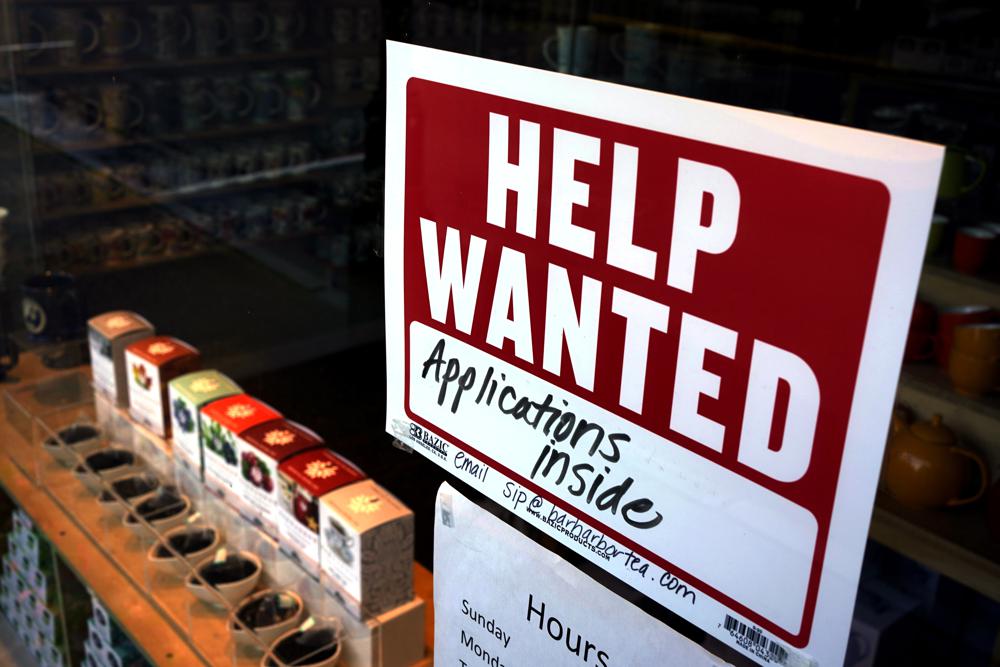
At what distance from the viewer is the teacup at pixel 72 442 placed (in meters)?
1.83

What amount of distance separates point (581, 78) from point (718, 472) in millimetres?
247

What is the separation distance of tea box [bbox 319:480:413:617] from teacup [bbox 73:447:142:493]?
0.57 metres

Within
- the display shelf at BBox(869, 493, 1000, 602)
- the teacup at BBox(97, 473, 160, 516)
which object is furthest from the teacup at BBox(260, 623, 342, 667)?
the display shelf at BBox(869, 493, 1000, 602)

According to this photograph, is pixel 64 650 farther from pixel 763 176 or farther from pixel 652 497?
pixel 763 176

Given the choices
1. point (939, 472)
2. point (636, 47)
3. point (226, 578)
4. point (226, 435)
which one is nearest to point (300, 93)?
point (636, 47)

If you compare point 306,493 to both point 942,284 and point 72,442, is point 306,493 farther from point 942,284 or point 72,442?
point 942,284

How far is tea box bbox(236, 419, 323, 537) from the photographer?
145cm

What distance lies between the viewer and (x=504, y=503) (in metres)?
0.72

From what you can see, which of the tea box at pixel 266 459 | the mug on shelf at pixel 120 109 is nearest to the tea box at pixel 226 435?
the tea box at pixel 266 459

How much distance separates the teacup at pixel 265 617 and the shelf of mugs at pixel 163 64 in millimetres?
2347

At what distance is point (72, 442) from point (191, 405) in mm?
379

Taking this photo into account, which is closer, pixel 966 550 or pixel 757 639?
pixel 757 639

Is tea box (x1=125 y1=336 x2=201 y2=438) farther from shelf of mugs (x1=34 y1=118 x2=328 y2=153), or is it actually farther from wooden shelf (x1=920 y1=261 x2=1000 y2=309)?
shelf of mugs (x1=34 y1=118 x2=328 y2=153)

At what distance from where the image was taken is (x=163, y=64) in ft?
11.4
